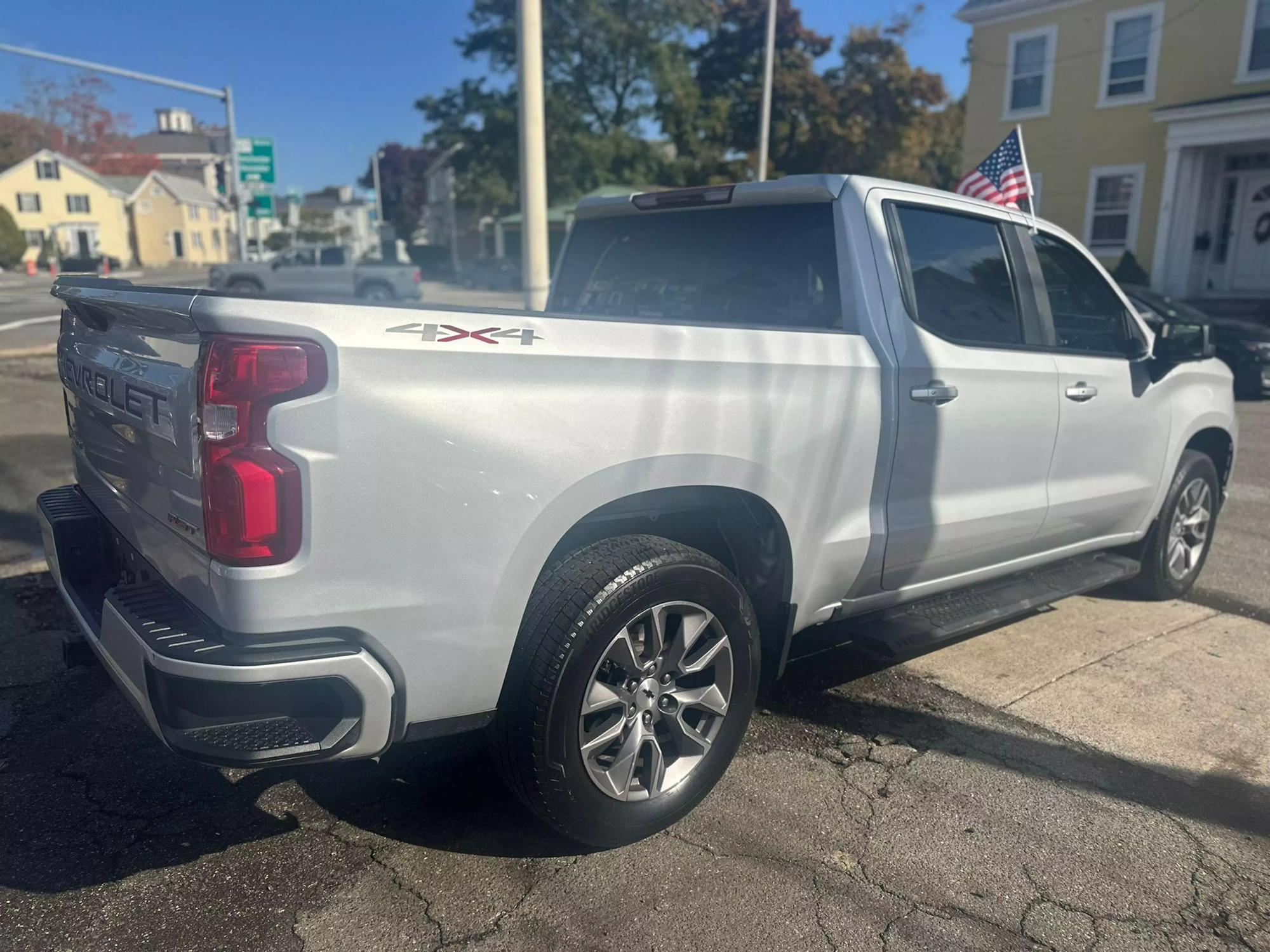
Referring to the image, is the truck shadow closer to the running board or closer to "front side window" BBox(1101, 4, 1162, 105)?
the running board

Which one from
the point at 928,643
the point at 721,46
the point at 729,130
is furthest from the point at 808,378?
the point at 721,46

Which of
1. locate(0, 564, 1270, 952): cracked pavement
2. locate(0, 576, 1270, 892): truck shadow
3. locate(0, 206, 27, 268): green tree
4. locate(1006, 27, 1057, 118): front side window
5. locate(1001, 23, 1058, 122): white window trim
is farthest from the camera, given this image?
locate(0, 206, 27, 268): green tree

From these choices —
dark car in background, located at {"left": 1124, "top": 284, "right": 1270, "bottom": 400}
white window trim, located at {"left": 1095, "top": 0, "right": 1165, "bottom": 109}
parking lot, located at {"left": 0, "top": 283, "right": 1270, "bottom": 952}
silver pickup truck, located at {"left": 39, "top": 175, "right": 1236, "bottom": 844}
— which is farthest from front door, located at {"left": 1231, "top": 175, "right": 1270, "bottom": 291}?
parking lot, located at {"left": 0, "top": 283, "right": 1270, "bottom": 952}

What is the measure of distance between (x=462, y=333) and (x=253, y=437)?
55cm

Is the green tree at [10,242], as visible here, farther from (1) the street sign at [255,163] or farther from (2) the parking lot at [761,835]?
(2) the parking lot at [761,835]

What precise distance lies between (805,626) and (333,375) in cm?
192

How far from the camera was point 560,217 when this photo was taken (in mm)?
42719

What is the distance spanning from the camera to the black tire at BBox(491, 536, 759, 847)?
2.59m

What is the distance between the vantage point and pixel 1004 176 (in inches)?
326

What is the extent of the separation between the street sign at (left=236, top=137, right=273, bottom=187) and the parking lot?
23.9 m

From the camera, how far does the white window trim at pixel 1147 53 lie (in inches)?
753

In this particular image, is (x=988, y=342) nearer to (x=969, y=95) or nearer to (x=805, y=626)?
(x=805, y=626)

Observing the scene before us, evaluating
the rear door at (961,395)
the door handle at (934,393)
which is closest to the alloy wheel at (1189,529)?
the rear door at (961,395)

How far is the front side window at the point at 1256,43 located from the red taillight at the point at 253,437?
21.0 metres
